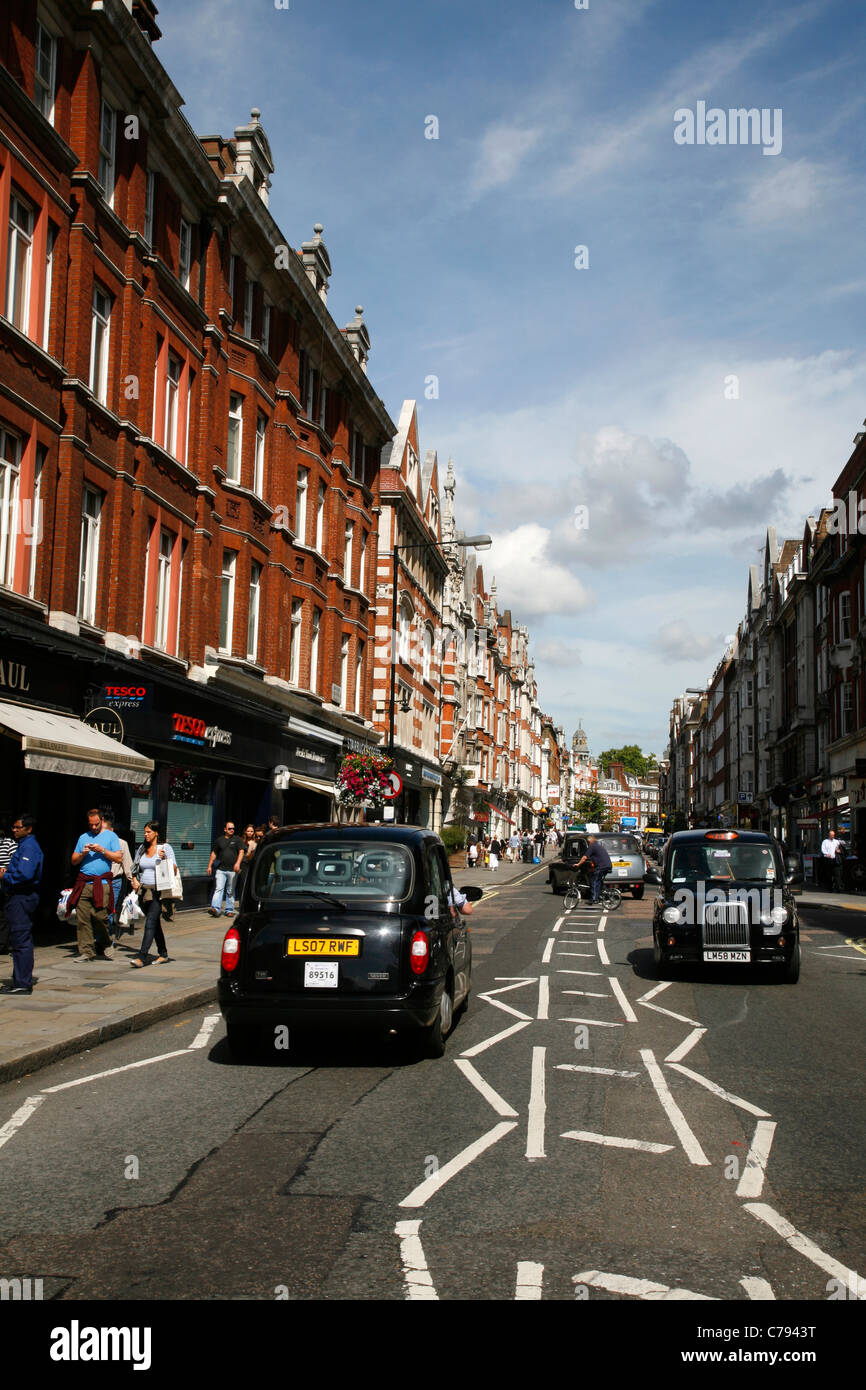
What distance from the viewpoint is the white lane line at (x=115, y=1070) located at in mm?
8172

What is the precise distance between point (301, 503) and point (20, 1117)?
2757 cm

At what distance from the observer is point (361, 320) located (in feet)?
132

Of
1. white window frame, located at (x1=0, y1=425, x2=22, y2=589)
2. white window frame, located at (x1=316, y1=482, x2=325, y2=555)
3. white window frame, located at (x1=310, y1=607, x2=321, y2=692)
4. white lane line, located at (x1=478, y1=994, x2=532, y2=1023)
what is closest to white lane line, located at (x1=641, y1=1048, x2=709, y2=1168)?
white lane line, located at (x1=478, y1=994, x2=532, y2=1023)

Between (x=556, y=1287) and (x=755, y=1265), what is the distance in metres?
0.88

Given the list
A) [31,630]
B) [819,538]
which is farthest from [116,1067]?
[819,538]

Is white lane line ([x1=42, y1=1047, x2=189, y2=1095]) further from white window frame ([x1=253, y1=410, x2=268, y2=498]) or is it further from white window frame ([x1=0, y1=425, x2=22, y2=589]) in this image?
white window frame ([x1=253, y1=410, x2=268, y2=498])

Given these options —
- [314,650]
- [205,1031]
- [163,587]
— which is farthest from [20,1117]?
[314,650]

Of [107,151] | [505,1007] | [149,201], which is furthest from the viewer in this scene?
[149,201]

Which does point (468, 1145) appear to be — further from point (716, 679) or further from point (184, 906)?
point (716, 679)

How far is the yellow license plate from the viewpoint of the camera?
8547mm

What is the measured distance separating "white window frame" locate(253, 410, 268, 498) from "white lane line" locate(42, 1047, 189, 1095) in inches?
843

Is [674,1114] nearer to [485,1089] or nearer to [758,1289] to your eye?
[485,1089]

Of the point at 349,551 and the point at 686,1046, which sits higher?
the point at 349,551

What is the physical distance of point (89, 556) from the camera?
2008cm
